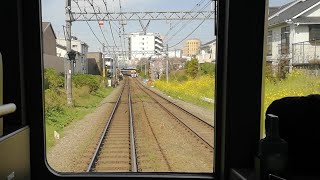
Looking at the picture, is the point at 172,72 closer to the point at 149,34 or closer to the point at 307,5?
the point at 149,34

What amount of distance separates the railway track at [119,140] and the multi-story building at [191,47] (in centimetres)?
69

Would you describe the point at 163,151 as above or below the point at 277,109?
below

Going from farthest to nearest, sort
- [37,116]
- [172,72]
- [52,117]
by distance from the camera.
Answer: [172,72], [52,117], [37,116]

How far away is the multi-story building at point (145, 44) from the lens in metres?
2.29

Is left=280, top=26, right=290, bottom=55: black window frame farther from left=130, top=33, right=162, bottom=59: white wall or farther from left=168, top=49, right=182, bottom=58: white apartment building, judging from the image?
left=130, top=33, right=162, bottom=59: white wall

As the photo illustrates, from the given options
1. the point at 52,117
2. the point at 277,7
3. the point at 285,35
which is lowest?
the point at 52,117

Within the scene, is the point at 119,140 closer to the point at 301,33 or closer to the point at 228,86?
the point at 228,86

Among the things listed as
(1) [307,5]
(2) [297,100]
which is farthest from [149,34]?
(2) [297,100]

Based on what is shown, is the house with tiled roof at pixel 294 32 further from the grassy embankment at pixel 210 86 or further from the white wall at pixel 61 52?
the white wall at pixel 61 52

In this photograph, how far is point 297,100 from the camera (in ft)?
4.85

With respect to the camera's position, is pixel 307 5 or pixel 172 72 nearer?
pixel 307 5

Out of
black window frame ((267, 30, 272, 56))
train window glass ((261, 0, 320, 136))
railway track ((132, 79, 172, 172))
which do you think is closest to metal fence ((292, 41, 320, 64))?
train window glass ((261, 0, 320, 136))

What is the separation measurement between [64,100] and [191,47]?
2.91 feet

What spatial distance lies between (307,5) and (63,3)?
137 centimetres
